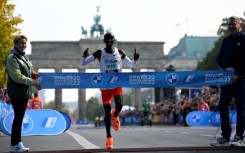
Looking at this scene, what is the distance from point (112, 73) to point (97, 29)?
9394 centimetres

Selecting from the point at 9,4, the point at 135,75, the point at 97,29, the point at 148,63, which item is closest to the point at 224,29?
the point at 148,63

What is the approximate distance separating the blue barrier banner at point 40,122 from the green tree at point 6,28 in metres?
19.7

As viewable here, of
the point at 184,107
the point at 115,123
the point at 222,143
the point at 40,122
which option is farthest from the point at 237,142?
the point at 184,107

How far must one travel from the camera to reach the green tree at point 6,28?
118 feet

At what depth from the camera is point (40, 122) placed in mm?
16641

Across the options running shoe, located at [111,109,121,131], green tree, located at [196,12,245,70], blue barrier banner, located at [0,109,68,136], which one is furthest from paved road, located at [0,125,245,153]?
green tree, located at [196,12,245,70]

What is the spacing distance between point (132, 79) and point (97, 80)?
725mm

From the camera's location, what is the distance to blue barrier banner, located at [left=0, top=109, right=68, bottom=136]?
16375 mm

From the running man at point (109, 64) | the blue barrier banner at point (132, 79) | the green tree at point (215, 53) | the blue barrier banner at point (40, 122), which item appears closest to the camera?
the running man at point (109, 64)

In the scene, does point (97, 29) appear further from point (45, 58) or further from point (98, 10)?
point (45, 58)

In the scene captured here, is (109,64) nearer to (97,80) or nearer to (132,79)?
(97,80)

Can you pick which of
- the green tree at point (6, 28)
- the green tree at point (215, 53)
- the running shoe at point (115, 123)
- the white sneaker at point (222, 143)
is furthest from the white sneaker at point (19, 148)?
the green tree at point (215, 53)

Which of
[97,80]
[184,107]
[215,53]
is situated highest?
[215,53]

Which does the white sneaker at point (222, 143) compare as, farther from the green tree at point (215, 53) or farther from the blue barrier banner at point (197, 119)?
the green tree at point (215, 53)
